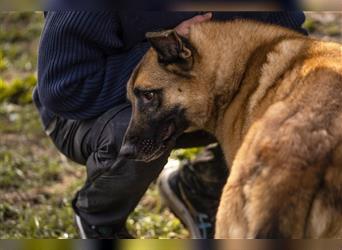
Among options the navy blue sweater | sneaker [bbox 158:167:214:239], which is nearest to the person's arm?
the navy blue sweater

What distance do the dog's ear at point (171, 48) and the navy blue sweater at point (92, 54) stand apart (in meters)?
0.33

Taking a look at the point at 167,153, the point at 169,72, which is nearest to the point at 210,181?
the point at 167,153

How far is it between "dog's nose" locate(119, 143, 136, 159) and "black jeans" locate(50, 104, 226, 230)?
163 millimetres

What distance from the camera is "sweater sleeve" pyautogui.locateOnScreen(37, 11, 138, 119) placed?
10.5 feet

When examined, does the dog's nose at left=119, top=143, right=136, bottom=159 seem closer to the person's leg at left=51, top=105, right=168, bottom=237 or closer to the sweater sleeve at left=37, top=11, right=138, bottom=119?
the person's leg at left=51, top=105, right=168, bottom=237

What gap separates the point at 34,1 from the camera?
276 cm

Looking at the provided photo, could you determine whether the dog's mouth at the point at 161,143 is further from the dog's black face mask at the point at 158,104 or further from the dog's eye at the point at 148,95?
the dog's eye at the point at 148,95

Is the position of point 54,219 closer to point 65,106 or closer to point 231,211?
point 65,106

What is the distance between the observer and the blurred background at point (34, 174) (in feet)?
12.7

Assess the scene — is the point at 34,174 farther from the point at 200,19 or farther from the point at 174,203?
the point at 200,19

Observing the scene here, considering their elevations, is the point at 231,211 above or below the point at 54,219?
above

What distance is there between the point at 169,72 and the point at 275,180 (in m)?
0.75

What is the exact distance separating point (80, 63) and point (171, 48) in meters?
0.57

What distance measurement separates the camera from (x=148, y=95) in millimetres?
2930
